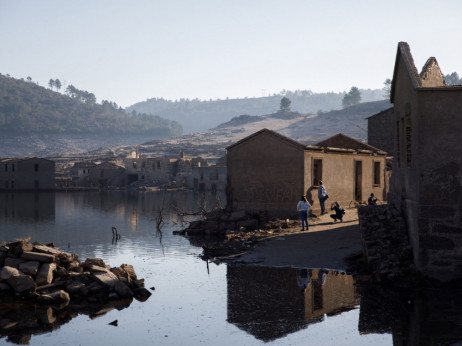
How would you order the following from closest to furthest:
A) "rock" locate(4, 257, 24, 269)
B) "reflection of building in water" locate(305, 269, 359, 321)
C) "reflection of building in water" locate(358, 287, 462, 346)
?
1. "reflection of building in water" locate(358, 287, 462, 346)
2. "reflection of building in water" locate(305, 269, 359, 321)
3. "rock" locate(4, 257, 24, 269)

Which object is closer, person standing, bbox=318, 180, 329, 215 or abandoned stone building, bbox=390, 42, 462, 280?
abandoned stone building, bbox=390, 42, 462, 280

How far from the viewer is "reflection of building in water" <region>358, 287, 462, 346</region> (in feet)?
33.3

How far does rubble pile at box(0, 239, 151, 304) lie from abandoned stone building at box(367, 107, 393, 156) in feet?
87.9

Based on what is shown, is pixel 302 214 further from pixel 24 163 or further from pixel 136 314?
pixel 24 163

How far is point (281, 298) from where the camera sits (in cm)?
1317

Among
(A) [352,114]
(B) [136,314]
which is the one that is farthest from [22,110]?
(B) [136,314]

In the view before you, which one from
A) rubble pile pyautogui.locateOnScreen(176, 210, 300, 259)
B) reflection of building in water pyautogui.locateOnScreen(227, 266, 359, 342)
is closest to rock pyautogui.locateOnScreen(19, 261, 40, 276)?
reflection of building in water pyautogui.locateOnScreen(227, 266, 359, 342)

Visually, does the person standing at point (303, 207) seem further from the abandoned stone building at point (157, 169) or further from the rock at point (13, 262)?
the abandoned stone building at point (157, 169)

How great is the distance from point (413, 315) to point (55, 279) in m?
8.10

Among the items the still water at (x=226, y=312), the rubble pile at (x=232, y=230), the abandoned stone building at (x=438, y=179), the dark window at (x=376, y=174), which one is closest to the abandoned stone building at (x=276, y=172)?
the rubble pile at (x=232, y=230)

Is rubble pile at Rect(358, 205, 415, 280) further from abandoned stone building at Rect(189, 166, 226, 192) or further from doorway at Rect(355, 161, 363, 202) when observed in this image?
abandoned stone building at Rect(189, 166, 226, 192)

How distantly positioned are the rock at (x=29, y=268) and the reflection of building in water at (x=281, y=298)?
179 inches

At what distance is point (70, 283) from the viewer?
13875 mm

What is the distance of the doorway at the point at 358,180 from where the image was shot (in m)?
30.3
